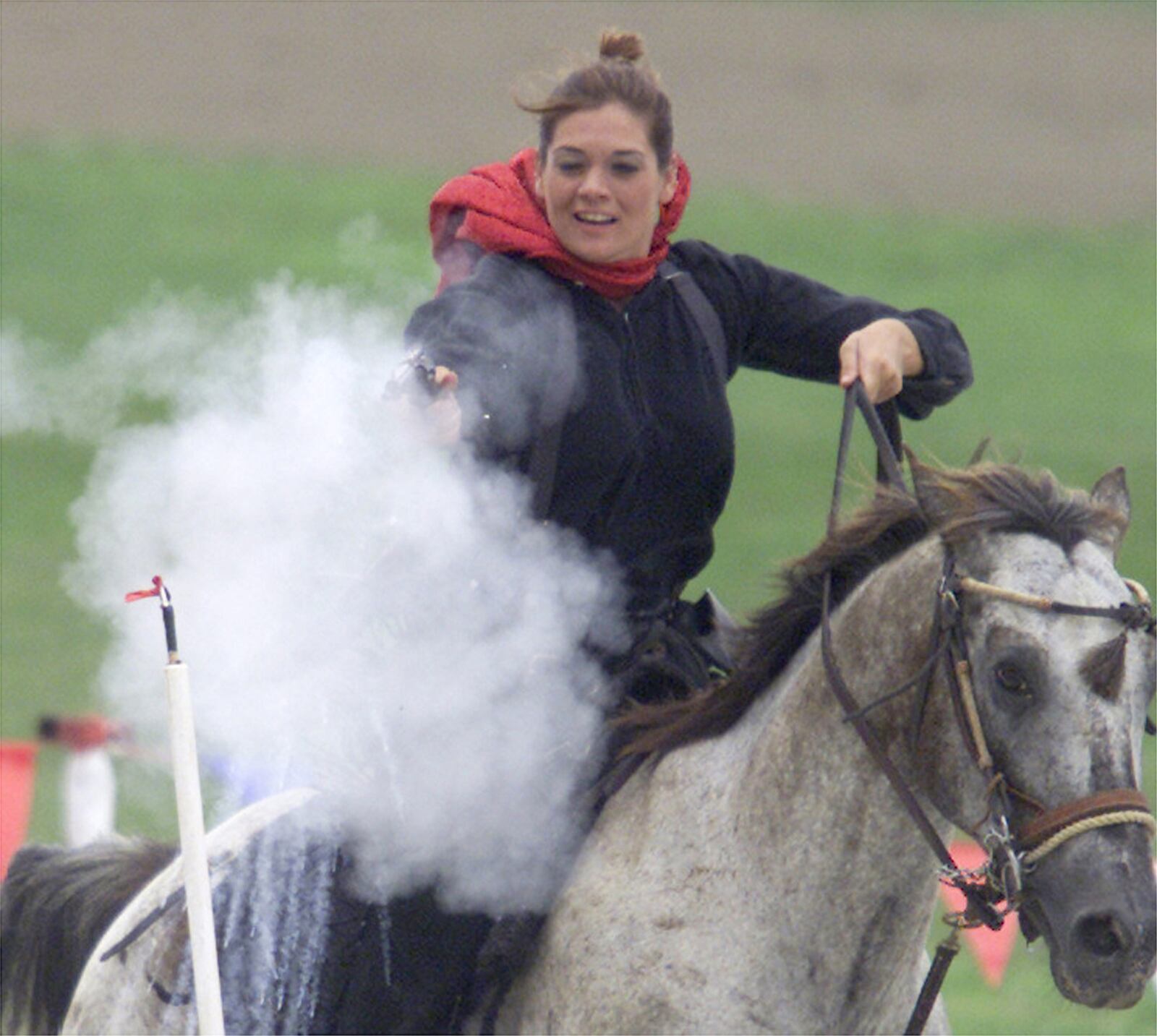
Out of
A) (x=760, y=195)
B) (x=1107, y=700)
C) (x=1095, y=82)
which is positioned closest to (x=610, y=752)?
(x=1107, y=700)

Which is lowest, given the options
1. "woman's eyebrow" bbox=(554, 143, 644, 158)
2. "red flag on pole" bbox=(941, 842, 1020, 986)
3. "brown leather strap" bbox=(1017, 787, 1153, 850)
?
"red flag on pole" bbox=(941, 842, 1020, 986)

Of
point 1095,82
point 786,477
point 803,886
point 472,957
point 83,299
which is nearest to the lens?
point 803,886

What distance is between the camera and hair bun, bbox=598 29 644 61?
466cm

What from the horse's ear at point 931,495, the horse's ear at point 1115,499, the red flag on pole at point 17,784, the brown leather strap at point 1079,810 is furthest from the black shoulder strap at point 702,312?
the red flag on pole at point 17,784

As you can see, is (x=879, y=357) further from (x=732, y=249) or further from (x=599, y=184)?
(x=732, y=249)

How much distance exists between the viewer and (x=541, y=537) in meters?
4.31

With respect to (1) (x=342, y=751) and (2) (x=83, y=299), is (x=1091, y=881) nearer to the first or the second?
(1) (x=342, y=751)

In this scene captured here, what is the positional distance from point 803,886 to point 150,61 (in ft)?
69.1

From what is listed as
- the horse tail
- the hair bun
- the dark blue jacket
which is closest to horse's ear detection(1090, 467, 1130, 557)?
the dark blue jacket

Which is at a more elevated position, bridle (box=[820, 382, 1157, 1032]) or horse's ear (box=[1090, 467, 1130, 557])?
horse's ear (box=[1090, 467, 1130, 557])

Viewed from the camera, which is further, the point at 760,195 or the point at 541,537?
the point at 760,195

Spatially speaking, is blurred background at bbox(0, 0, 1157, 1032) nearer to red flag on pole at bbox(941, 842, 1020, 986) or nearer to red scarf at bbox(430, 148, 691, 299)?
red flag on pole at bbox(941, 842, 1020, 986)

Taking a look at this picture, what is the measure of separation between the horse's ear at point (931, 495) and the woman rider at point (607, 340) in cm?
55

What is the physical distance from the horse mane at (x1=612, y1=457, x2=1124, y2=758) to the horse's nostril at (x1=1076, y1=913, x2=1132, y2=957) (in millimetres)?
600
